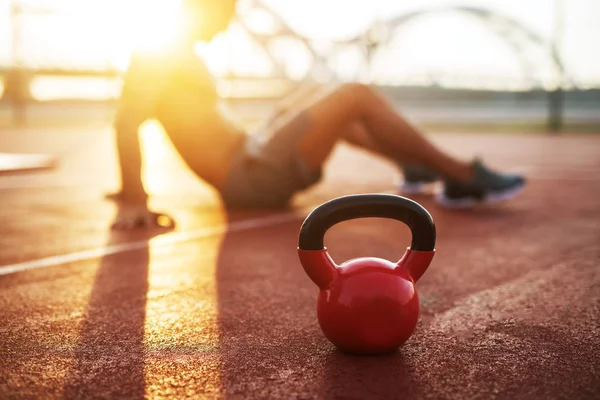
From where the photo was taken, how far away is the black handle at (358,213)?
1.51m

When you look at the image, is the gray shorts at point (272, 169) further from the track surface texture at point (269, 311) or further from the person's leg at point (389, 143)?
the track surface texture at point (269, 311)

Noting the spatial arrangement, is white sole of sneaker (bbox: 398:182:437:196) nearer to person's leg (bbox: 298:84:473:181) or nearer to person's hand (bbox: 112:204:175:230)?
person's leg (bbox: 298:84:473:181)

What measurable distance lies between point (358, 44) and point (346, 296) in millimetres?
37362

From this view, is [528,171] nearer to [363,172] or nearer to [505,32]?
[363,172]

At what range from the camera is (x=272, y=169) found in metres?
3.70

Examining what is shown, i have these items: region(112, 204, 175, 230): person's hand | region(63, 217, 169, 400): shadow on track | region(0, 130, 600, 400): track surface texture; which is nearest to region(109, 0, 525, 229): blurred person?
region(112, 204, 175, 230): person's hand

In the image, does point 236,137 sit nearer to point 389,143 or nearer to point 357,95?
point 357,95

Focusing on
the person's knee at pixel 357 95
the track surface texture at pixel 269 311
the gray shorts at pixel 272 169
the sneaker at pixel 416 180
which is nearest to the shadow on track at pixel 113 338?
the track surface texture at pixel 269 311

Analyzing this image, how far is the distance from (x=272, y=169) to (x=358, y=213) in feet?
7.22

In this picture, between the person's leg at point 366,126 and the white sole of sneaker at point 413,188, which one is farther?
the white sole of sneaker at point 413,188

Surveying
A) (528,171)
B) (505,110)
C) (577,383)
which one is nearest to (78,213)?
(577,383)

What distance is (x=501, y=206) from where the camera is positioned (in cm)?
432

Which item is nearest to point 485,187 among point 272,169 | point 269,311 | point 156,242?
point 272,169

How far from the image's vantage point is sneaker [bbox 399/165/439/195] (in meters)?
4.89
